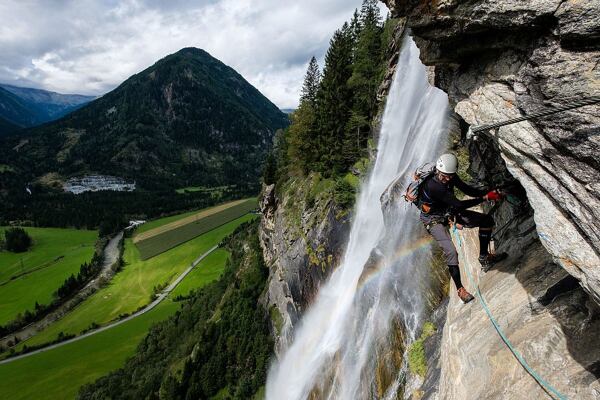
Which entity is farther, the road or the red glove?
the road

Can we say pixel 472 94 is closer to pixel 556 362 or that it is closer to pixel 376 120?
pixel 556 362

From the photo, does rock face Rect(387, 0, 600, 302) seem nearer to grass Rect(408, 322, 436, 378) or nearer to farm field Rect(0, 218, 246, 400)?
grass Rect(408, 322, 436, 378)

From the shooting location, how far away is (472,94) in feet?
29.5

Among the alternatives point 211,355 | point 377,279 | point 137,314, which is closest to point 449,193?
point 377,279

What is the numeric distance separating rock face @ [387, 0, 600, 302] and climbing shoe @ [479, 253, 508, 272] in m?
3.72

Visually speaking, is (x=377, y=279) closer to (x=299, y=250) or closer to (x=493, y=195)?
(x=493, y=195)

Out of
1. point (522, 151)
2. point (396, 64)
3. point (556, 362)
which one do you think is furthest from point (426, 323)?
point (396, 64)

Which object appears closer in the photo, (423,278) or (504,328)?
(504,328)

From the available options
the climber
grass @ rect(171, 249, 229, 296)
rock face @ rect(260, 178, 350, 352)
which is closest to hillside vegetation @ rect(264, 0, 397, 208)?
rock face @ rect(260, 178, 350, 352)

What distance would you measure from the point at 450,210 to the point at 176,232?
175 m

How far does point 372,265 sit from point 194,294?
3892 inches

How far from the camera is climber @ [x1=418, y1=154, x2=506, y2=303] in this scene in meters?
8.93

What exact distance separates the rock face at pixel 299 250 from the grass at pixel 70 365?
56.6 metres

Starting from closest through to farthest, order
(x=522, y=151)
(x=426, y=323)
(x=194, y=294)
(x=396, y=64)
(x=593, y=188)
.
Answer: (x=593, y=188), (x=522, y=151), (x=426, y=323), (x=396, y=64), (x=194, y=294)
